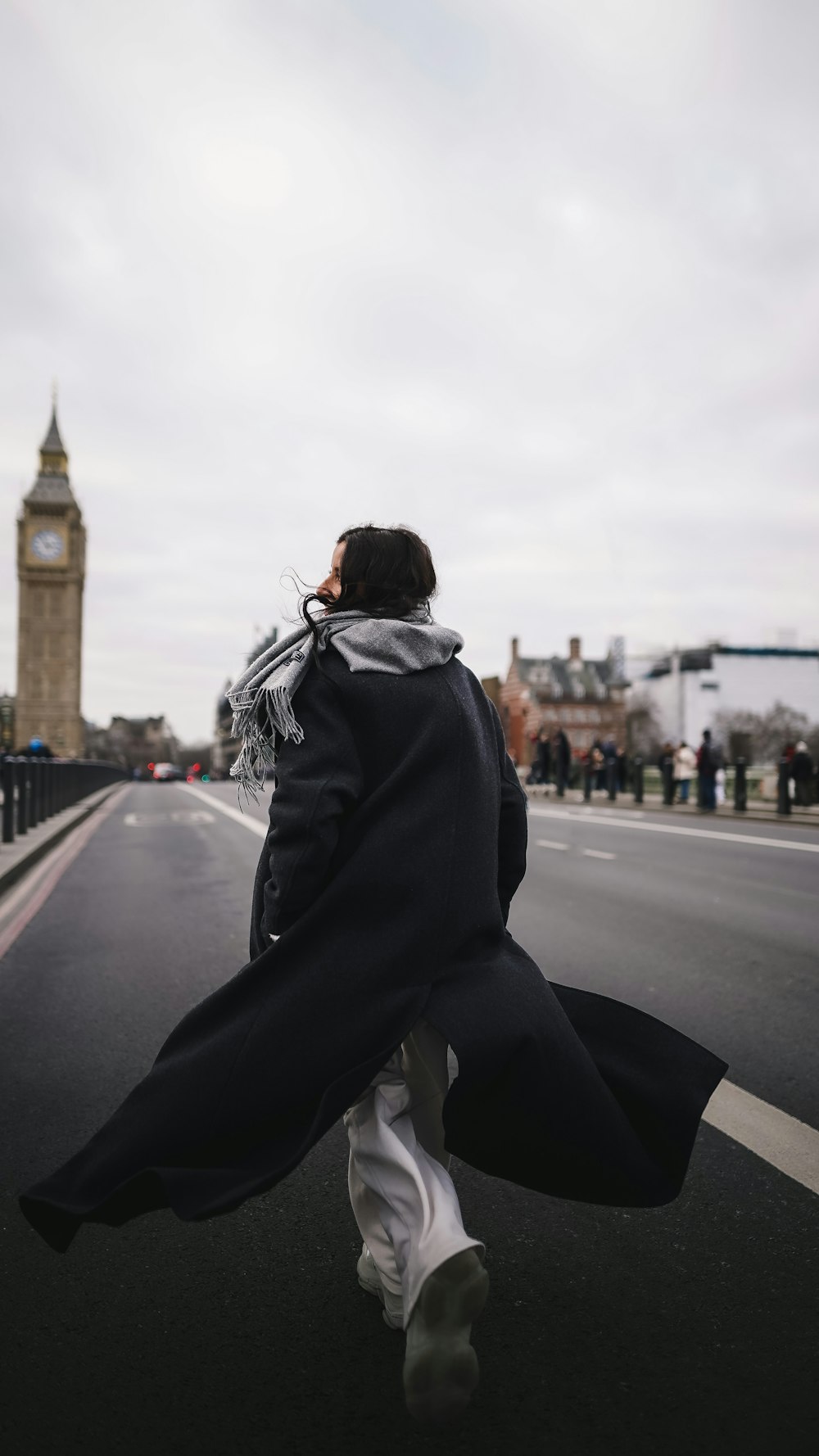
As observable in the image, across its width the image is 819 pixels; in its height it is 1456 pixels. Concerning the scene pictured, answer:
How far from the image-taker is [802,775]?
23.5 m

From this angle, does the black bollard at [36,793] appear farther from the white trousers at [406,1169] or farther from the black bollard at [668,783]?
the white trousers at [406,1169]

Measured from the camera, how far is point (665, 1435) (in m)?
2.11

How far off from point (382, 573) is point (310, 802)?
538mm

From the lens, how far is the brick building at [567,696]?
104 meters

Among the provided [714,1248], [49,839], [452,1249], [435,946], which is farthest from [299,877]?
[49,839]

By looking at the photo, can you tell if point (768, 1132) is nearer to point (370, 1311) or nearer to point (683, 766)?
point (370, 1311)

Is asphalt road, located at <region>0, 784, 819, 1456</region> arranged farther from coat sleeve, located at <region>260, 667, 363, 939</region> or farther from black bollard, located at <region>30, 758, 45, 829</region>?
black bollard, located at <region>30, 758, 45, 829</region>

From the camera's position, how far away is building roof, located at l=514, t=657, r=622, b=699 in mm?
107375

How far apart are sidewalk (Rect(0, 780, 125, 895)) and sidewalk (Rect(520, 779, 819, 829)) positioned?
5967mm

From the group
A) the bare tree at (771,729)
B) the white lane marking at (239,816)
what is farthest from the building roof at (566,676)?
the white lane marking at (239,816)

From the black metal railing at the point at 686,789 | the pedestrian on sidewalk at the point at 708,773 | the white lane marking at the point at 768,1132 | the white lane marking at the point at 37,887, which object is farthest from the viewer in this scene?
the pedestrian on sidewalk at the point at 708,773

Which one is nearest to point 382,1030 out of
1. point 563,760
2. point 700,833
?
point 700,833

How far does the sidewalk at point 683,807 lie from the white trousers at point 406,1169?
12.8 meters

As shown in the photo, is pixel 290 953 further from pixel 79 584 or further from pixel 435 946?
pixel 79 584
